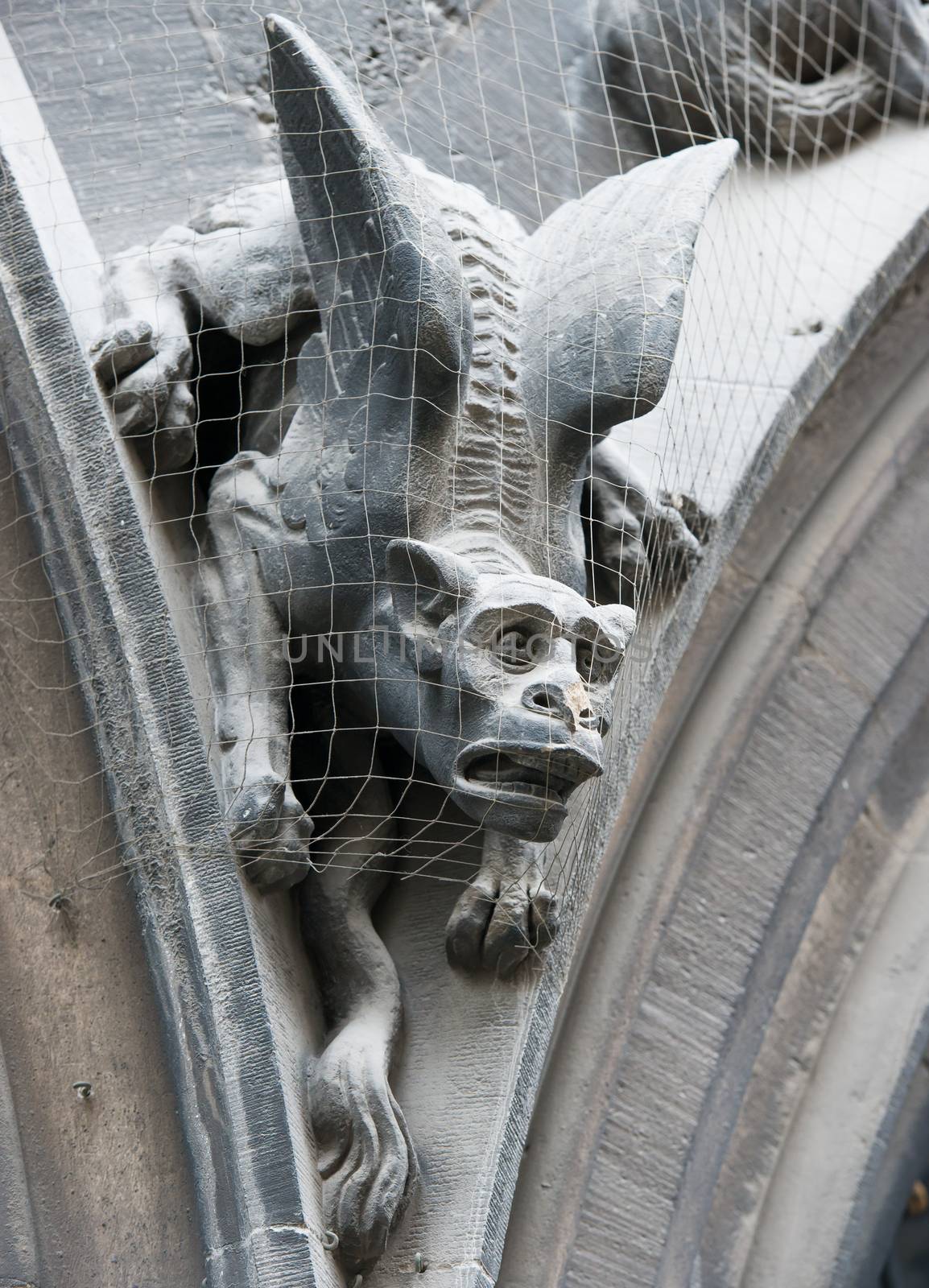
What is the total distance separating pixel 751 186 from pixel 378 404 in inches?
43.5

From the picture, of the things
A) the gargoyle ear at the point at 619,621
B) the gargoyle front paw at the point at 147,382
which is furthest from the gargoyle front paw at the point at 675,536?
the gargoyle front paw at the point at 147,382

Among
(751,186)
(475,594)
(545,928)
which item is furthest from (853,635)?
(475,594)

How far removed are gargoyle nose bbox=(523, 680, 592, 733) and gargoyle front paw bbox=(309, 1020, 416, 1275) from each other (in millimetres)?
458

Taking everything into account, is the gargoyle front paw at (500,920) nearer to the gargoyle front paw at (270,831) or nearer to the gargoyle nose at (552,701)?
the gargoyle front paw at (270,831)

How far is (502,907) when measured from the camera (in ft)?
6.51

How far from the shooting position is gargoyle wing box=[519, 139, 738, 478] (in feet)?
6.35

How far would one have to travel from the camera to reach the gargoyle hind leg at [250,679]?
190 centimetres

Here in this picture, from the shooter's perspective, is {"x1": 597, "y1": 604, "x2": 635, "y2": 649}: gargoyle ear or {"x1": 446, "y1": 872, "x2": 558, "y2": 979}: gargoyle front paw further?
{"x1": 446, "y1": 872, "x2": 558, "y2": 979}: gargoyle front paw

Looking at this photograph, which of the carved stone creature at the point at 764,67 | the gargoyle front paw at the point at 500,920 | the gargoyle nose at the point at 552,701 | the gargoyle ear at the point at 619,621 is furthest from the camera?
the carved stone creature at the point at 764,67

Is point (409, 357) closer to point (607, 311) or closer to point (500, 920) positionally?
point (607, 311)

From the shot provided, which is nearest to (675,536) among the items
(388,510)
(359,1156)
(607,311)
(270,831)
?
(607,311)

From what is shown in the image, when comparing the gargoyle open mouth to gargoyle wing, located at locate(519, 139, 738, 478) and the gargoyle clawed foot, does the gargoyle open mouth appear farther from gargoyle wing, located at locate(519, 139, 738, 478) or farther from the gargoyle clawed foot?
gargoyle wing, located at locate(519, 139, 738, 478)

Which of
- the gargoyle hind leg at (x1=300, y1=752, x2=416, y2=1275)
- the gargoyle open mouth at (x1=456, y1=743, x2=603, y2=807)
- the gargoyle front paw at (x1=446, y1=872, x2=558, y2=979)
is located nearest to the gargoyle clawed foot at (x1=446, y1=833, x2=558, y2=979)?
the gargoyle front paw at (x1=446, y1=872, x2=558, y2=979)

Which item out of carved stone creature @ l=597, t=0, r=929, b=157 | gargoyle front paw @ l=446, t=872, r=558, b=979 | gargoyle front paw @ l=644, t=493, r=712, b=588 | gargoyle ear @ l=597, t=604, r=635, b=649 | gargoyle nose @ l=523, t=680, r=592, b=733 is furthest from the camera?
carved stone creature @ l=597, t=0, r=929, b=157
